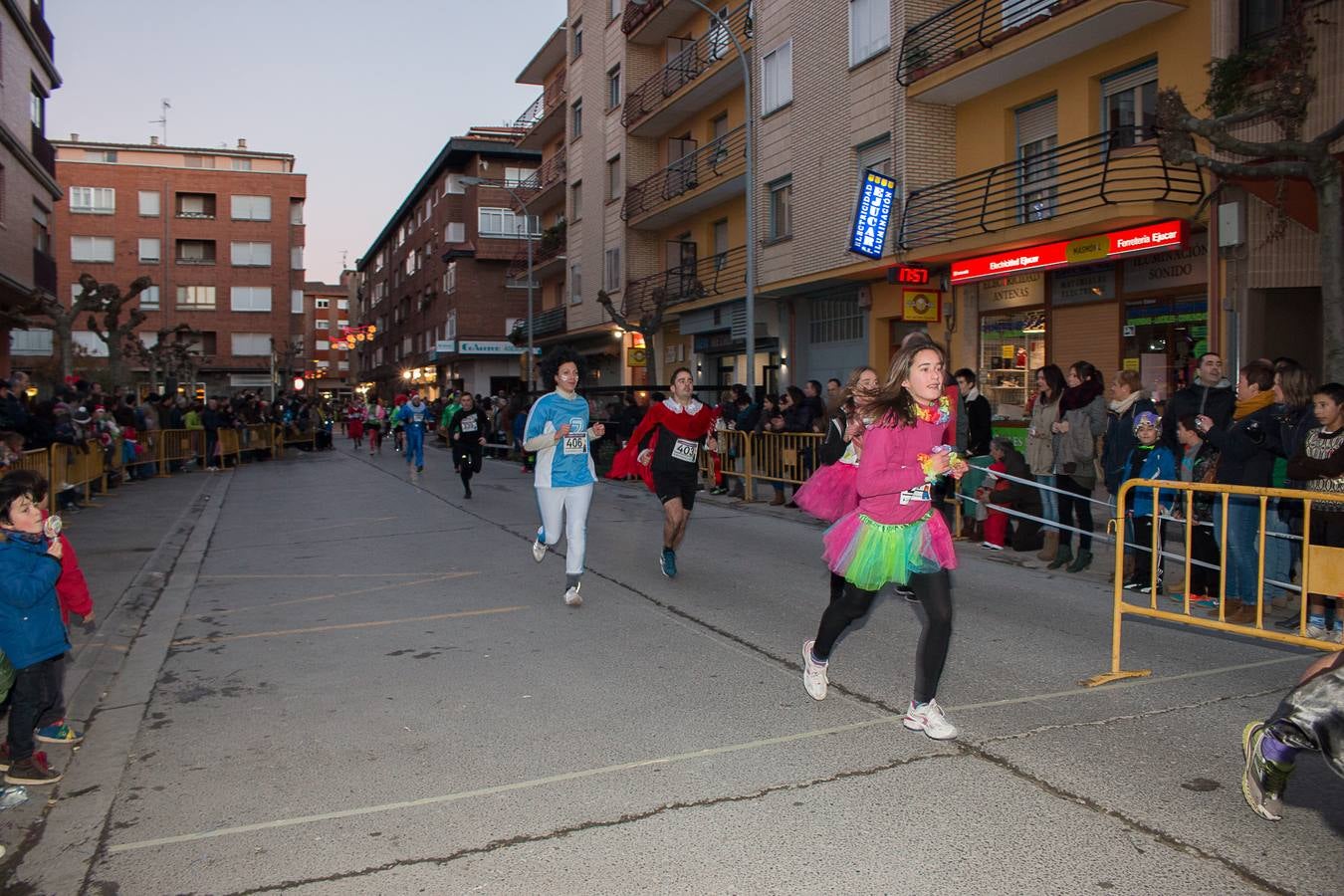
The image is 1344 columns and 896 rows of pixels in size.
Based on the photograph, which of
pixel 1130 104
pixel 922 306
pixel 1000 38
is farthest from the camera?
pixel 922 306

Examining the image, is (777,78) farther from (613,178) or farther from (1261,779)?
(1261,779)

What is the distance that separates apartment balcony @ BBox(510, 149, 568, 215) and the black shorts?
31.5 m

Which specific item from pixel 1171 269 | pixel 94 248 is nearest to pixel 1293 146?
pixel 1171 269

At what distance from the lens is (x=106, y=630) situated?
736 cm

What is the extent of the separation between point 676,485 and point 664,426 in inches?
22.2

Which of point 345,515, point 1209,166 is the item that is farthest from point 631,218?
point 1209,166

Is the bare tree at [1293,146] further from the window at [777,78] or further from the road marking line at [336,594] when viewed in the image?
the window at [777,78]

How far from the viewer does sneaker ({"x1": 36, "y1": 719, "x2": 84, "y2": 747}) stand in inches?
190

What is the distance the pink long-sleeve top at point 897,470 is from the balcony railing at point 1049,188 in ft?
35.4

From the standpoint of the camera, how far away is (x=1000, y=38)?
1680cm

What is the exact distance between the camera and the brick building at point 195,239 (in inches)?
2341

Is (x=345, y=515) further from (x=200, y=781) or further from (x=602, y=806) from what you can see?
(x=602, y=806)

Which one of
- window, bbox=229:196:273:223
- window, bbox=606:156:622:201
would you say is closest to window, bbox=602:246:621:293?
window, bbox=606:156:622:201

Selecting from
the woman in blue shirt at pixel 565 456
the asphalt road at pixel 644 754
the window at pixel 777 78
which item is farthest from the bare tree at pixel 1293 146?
the window at pixel 777 78
